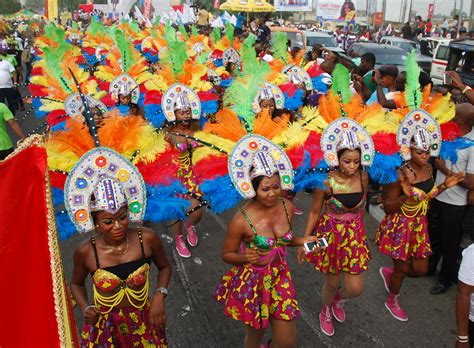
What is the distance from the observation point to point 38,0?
10800 cm

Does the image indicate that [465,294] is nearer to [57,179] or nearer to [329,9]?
[57,179]

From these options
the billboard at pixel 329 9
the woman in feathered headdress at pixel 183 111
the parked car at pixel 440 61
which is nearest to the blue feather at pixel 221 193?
the woman in feathered headdress at pixel 183 111

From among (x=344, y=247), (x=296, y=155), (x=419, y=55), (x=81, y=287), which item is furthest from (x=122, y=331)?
(x=419, y=55)

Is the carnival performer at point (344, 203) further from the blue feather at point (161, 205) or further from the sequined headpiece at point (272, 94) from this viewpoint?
the sequined headpiece at point (272, 94)

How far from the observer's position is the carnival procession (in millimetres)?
1718

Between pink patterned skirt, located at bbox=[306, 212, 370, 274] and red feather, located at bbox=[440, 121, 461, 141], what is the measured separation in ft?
3.90

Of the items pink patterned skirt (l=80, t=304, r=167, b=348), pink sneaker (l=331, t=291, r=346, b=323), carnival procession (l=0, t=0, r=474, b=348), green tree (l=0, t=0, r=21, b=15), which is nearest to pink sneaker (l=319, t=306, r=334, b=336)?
carnival procession (l=0, t=0, r=474, b=348)

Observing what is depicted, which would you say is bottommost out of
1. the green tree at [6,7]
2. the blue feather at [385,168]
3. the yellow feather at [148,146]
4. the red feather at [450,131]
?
the green tree at [6,7]

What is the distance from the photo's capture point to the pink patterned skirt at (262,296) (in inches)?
121

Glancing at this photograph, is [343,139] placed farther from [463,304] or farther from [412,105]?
[463,304]

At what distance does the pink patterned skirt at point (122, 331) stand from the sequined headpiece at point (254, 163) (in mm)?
1027

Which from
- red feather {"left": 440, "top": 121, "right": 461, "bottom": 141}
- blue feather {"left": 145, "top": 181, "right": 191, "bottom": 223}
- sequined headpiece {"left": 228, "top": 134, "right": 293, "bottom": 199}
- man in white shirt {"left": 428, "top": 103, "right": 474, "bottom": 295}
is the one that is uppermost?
sequined headpiece {"left": 228, "top": 134, "right": 293, "bottom": 199}

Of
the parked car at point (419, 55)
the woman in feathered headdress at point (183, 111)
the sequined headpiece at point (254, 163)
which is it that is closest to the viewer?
the sequined headpiece at point (254, 163)

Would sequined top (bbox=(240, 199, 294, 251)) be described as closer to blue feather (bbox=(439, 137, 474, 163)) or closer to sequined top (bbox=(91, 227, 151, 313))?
sequined top (bbox=(91, 227, 151, 313))
